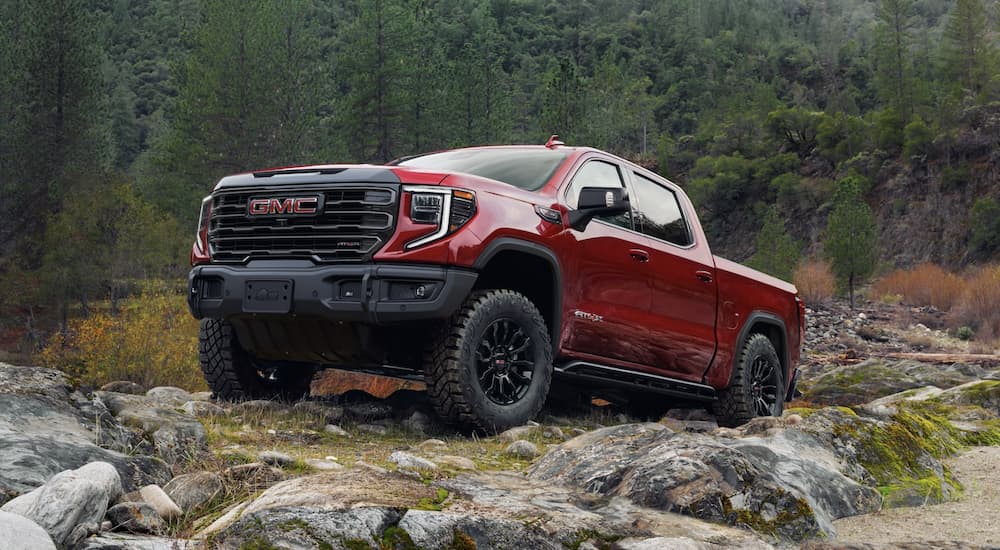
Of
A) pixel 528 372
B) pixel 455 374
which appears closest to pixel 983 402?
pixel 528 372

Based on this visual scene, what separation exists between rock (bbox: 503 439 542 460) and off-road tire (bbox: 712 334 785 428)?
3240mm

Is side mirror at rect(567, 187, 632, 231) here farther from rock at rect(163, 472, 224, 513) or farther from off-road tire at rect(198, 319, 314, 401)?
rock at rect(163, 472, 224, 513)

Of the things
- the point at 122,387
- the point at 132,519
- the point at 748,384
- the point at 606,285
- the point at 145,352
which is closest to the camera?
the point at 132,519

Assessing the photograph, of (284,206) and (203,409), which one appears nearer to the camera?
(284,206)

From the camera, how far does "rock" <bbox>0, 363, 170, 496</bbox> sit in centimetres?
334

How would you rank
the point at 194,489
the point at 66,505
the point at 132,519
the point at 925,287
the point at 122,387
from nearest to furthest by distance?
1. the point at 66,505
2. the point at 132,519
3. the point at 194,489
4. the point at 122,387
5. the point at 925,287

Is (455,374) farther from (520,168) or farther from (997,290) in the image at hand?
(997,290)

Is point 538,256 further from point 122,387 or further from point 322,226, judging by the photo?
point 122,387

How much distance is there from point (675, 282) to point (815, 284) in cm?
3425

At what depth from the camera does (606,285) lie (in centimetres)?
639

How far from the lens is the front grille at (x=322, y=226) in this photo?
5.34 meters

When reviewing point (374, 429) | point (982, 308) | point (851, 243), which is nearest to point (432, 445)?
point (374, 429)

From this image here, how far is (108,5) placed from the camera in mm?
87438

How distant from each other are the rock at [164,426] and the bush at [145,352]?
1287 centimetres
